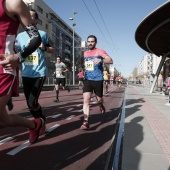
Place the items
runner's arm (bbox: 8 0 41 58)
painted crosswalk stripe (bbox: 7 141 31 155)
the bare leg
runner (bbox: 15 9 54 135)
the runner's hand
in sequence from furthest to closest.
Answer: the bare leg, runner (bbox: 15 9 54 135), painted crosswalk stripe (bbox: 7 141 31 155), runner's arm (bbox: 8 0 41 58), the runner's hand

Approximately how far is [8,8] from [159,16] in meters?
14.7

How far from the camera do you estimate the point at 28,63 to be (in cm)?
496

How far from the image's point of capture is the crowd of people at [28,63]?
8.44 feet

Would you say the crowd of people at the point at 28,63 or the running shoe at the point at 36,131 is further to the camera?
the running shoe at the point at 36,131

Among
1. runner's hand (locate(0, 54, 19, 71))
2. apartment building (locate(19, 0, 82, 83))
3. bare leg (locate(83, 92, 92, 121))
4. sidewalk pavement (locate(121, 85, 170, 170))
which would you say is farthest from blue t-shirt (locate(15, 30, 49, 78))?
apartment building (locate(19, 0, 82, 83))

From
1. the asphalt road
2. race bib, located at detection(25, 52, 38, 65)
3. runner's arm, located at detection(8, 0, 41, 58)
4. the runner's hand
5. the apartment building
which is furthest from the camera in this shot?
the apartment building

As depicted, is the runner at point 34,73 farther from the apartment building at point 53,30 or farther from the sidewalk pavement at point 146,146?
the apartment building at point 53,30

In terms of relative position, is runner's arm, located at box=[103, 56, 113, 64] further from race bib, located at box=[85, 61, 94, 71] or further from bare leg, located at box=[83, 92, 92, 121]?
bare leg, located at box=[83, 92, 92, 121]

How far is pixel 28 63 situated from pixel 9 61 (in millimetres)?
2533

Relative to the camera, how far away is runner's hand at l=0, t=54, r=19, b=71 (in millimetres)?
2449

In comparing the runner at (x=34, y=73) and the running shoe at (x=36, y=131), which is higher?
the runner at (x=34, y=73)

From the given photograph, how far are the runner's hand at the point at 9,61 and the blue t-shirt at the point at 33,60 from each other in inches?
91.5

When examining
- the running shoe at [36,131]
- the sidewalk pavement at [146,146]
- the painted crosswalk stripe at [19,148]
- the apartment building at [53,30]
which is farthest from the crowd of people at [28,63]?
the apartment building at [53,30]

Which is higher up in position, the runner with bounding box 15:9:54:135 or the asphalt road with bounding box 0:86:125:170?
the runner with bounding box 15:9:54:135
